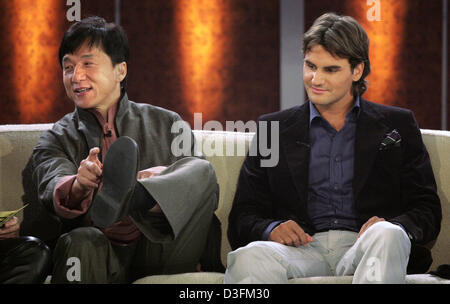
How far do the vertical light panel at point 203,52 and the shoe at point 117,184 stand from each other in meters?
2.45

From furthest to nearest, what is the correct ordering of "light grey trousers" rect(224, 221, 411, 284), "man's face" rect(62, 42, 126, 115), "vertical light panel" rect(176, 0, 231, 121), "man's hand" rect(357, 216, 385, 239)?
"vertical light panel" rect(176, 0, 231, 121), "man's face" rect(62, 42, 126, 115), "man's hand" rect(357, 216, 385, 239), "light grey trousers" rect(224, 221, 411, 284)

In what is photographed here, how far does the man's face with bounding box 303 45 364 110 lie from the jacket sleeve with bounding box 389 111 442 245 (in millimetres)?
295

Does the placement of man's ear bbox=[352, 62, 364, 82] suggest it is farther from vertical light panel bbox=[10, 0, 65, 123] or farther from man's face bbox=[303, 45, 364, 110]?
vertical light panel bbox=[10, 0, 65, 123]

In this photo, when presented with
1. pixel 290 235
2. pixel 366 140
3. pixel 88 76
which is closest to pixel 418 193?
pixel 366 140

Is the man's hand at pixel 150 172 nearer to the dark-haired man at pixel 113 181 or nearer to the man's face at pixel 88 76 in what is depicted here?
the dark-haired man at pixel 113 181

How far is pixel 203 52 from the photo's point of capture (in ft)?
13.5

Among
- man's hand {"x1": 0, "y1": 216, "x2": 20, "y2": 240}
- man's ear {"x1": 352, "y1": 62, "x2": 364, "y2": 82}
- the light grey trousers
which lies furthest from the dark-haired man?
man's ear {"x1": 352, "y1": 62, "x2": 364, "y2": 82}

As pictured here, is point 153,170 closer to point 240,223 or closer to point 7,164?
point 240,223

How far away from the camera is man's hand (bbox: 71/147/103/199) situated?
5.63 feet

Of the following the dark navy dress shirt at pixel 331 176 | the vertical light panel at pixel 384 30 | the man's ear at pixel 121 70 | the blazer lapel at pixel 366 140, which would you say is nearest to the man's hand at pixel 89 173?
the man's ear at pixel 121 70

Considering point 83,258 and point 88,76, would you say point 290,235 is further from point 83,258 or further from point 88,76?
point 88,76

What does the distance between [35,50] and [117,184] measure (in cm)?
250

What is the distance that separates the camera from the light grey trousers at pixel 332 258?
1640 mm

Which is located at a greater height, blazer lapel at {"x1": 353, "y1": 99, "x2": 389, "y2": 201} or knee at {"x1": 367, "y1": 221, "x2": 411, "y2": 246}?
blazer lapel at {"x1": 353, "y1": 99, "x2": 389, "y2": 201}
